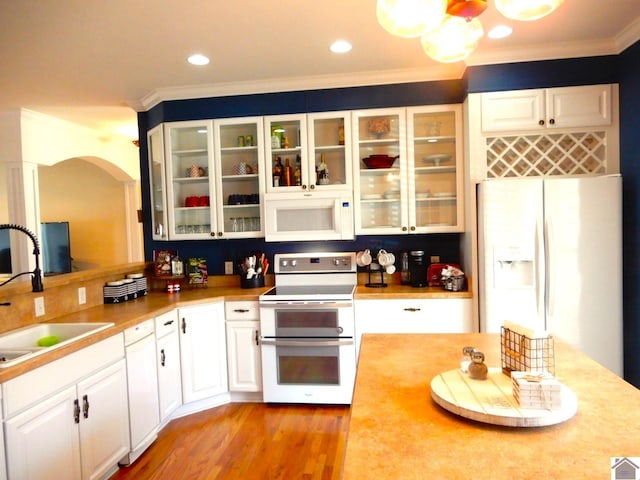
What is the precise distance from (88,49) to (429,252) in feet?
9.77

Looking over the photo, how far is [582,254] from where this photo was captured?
2.70 metres

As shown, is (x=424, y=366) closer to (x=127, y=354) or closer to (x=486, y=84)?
(x=127, y=354)

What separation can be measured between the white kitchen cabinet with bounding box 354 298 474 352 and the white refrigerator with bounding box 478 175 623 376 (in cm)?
42

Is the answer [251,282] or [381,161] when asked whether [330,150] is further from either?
[251,282]

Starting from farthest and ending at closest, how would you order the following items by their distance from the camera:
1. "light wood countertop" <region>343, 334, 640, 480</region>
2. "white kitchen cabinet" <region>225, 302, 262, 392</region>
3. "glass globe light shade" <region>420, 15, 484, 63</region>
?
1. "white kitchen cabinet" <region>225, 302, 262, 392</region>
2. "glass globe light shade" <region>420, 15, 484, 63</region>
3. "light wood countertop" <region>343, 334, 640, 480</region>

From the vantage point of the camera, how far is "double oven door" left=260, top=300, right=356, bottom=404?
10.2 feet

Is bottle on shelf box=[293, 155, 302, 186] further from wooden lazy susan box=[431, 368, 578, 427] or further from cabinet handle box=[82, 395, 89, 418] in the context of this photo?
wooden lazy susan box=[431, 368, 578, 427]

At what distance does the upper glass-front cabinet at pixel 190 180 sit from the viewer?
142 inches

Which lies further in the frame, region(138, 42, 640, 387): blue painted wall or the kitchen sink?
region(138, 42, 640, 387): blue painted wall

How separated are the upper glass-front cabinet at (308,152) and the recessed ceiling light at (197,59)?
71 centimetres

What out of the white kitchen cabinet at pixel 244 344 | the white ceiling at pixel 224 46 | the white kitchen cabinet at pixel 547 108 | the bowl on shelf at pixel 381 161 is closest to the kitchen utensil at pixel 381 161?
the bowl on shelf at pixel 381 161

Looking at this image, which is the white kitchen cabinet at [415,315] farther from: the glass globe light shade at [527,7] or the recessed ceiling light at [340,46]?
the glass globe light shade at [527,7]

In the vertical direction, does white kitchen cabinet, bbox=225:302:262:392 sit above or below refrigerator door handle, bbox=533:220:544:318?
below

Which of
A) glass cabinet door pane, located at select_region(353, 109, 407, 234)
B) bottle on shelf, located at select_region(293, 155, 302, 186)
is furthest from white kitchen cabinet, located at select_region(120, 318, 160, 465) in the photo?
glass cabinet door pane, located at select_region(353, 109, 407, 234)
